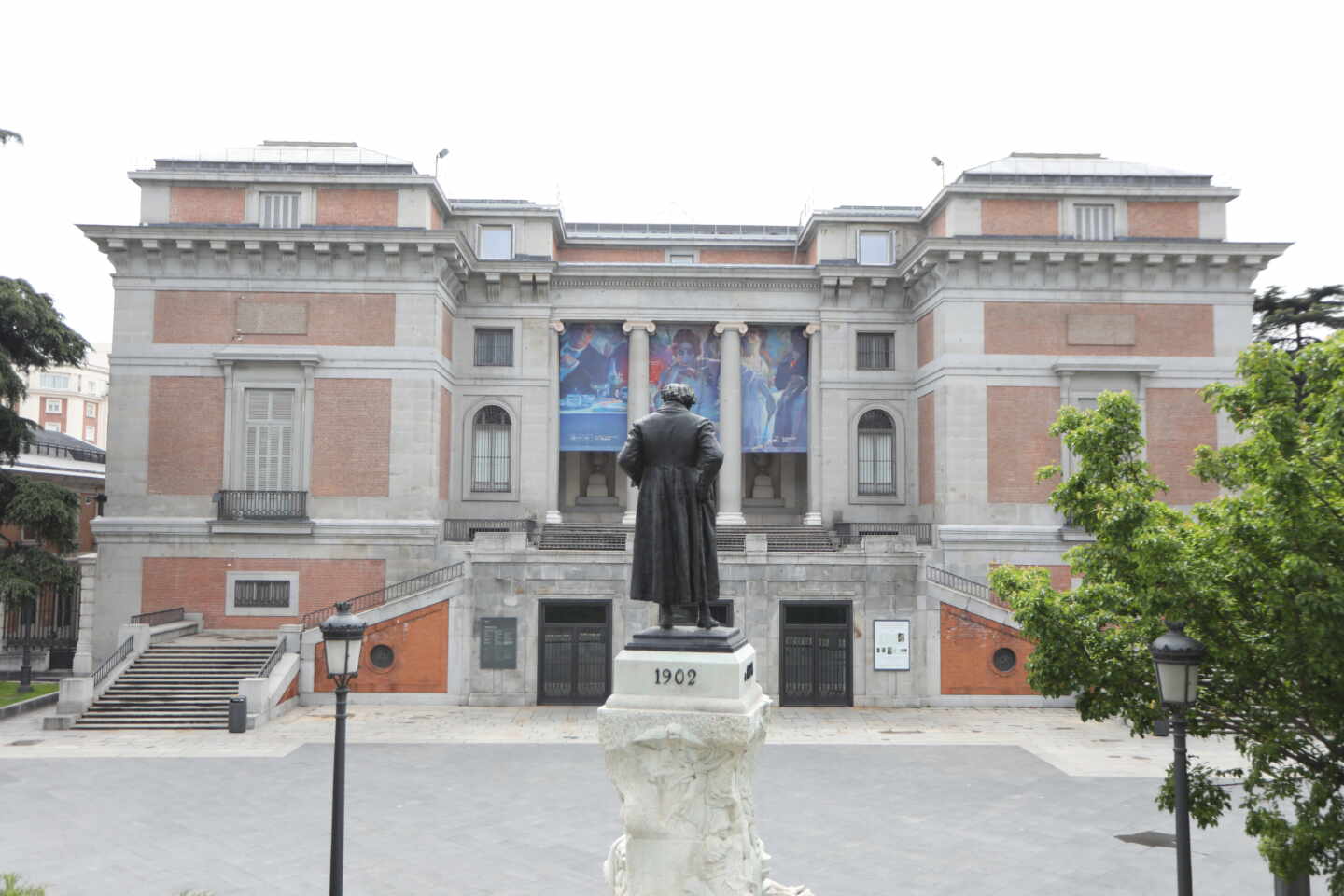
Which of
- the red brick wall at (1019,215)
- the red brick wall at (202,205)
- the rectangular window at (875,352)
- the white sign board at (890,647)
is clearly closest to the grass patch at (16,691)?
the red brick wall at (202,205)

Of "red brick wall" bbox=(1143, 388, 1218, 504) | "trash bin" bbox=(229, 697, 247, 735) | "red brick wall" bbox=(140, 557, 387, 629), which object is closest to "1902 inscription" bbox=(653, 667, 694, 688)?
"trash bin" bbox=(229, 697, 247, 735)

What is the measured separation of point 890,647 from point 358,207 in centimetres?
1980

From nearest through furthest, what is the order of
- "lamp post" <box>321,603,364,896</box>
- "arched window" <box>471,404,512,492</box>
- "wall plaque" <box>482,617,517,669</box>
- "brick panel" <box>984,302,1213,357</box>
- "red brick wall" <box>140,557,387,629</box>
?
1. "lamp post" <box>321,603,364,896</box>
2. "wall plaque" <box>482,617,517,669</box>
3. "red brick wall" <box>140,557,387,629</box>
4. "brick panel" <box>984,302,1213,357</box>
5. "arched window" <box>471,404,512,492</box>

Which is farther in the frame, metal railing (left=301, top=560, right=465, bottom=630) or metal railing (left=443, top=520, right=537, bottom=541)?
metal railing (left=443, top=520, right=537, bottom=541)

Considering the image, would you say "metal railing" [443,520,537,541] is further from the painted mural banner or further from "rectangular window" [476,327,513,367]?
"rectangular window" [476,327,513,367]

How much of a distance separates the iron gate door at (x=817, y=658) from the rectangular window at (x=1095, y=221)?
46.3 feet

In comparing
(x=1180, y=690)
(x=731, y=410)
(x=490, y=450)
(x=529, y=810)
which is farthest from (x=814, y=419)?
(x=1180, y=690)

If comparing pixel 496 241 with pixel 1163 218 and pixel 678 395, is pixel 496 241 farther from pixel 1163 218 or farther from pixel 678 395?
pixel 678 395

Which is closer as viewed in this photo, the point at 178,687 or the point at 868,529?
the point at 178,687

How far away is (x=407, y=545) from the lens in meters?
28.6

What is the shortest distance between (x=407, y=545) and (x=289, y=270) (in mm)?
8722

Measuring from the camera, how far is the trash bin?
21891 millimetres

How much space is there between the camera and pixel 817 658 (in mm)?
25906

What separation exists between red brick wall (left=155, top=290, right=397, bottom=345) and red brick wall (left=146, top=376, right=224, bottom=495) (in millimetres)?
1331
